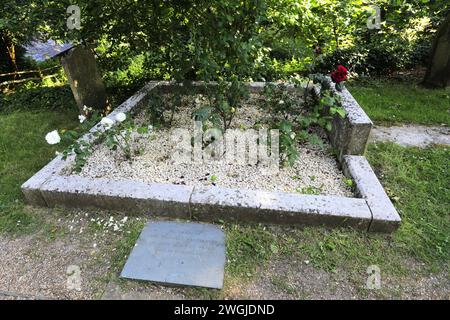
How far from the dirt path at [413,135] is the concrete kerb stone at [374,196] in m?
1.07

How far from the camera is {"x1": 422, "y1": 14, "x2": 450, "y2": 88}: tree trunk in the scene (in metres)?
4.71

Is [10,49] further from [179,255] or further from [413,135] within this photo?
[413,135]

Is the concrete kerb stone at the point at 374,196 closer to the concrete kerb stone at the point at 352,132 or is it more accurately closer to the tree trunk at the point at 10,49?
the concrete kerb stone at the point at 352,132

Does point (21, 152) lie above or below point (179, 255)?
above

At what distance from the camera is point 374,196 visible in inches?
93.2

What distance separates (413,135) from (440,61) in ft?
6.77

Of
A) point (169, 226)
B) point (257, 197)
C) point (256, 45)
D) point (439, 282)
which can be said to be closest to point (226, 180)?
point (257, 197)

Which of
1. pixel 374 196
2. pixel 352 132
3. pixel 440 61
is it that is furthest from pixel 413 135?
pixel 440 61

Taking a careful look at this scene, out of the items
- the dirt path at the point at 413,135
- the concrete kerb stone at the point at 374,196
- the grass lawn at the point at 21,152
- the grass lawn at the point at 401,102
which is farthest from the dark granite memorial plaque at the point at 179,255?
the grass lawn at the point at 401,102

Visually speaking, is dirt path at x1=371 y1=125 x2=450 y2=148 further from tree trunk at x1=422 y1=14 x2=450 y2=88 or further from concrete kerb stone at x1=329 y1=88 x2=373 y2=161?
tree trunk at x1=422 y1=14 x2=450 y2=88

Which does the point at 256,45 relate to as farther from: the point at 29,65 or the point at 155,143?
the point at 29,65

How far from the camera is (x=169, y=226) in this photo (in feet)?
7.69

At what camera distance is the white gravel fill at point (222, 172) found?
8.72 ft

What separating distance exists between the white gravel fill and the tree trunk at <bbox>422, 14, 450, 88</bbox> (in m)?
3.11
